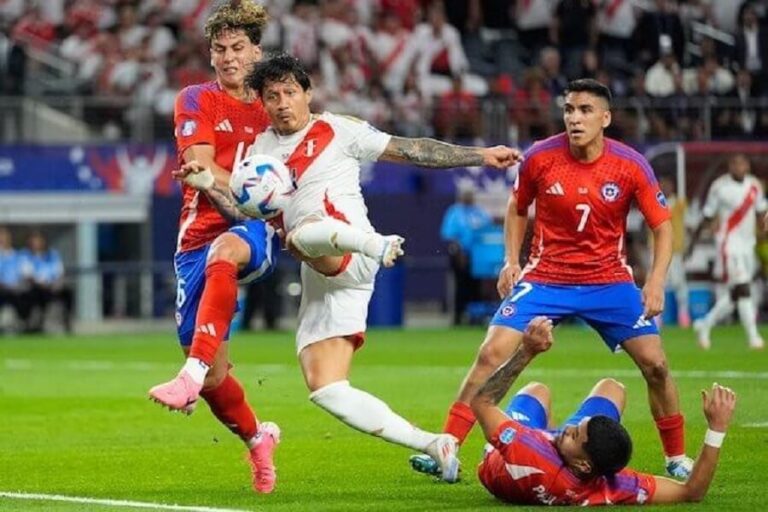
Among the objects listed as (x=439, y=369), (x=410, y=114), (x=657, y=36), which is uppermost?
(x=657, y=36)

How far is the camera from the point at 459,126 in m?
30.1

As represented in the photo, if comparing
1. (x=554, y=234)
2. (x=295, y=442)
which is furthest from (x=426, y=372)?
(x=554, y=234)

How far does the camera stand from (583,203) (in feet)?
37.9

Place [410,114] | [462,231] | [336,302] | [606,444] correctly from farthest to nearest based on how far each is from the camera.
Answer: [410,114]
[462,231]
[336,302]
[606,444]

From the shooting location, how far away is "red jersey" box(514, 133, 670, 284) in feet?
37.8

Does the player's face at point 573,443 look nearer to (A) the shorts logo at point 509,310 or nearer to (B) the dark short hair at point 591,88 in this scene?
(A) the shorts logo at point 509,310

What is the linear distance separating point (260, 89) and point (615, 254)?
253 cm

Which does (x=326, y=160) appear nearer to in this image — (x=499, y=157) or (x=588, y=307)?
(x=499, y=157)

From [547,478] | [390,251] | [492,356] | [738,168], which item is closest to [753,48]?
[738,168]

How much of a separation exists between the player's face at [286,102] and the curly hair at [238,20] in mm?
691

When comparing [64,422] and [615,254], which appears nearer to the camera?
[615,254]

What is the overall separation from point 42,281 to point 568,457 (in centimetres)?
2099

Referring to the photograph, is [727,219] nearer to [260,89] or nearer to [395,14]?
[395,14]

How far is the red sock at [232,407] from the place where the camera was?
434 inches
